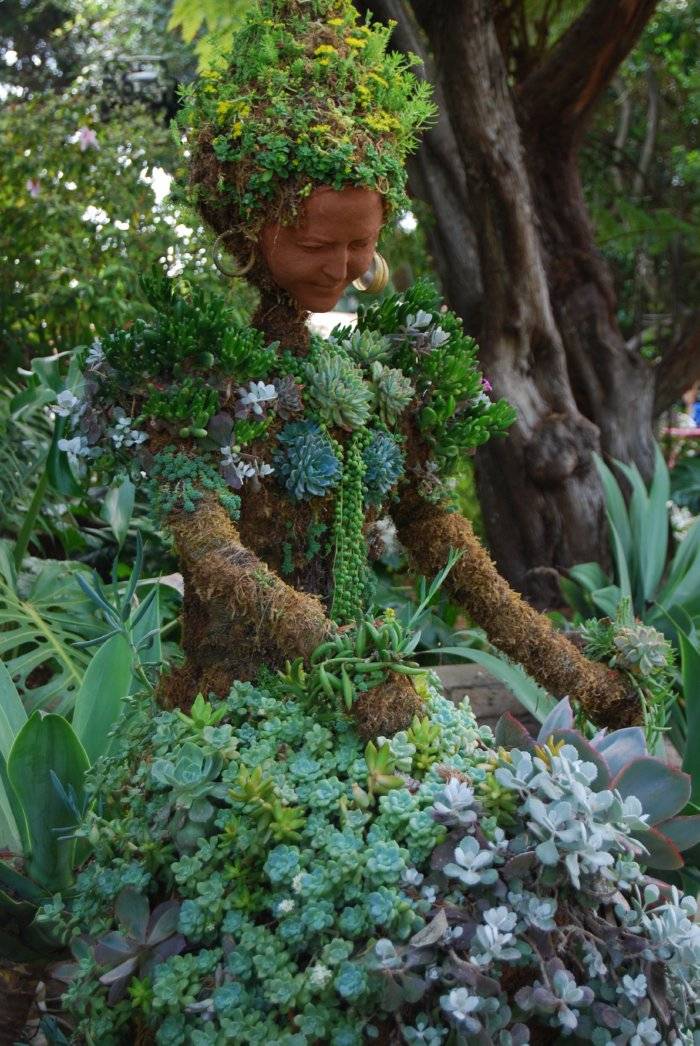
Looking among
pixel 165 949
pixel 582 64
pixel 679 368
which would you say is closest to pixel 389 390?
pixel 165 949

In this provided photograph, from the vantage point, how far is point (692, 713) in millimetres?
2447

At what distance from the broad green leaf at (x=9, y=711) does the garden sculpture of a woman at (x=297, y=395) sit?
49 centimetres

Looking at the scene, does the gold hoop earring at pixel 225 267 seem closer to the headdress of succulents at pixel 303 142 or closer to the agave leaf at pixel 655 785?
the headdress of succulents at pixel 303 142

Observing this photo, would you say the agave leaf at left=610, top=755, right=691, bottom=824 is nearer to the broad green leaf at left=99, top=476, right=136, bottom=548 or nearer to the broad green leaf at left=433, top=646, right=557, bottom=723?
the broad green leaf at left=433, top=646, right=557, bottom=723

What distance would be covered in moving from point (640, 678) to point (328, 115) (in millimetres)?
1152

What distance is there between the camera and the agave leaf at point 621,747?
164 centimetres

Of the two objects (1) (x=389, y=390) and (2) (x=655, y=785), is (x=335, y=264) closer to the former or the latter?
(1) (x=389, y=390)

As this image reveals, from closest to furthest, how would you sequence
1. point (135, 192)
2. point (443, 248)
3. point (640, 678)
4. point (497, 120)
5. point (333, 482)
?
point (333, 482), point (640, 678), point (497, 120), point (443, 248), point (135, 192)

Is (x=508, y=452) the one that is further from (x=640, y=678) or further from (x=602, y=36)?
(x=640, y=678)

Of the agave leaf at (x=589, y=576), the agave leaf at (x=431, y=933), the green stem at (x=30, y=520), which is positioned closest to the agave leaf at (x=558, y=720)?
the agave leaf at (x=431, y=933)

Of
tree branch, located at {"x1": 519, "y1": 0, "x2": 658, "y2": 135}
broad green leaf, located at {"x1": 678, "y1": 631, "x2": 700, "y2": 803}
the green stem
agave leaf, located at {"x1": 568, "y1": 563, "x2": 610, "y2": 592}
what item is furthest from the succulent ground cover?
tree branch, located at {"x1": 519, "y1": 0, "x2": 658, "y2": 135}

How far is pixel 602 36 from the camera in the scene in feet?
13.9

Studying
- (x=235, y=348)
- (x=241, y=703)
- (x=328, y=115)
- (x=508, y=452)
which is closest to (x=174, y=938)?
(x=241, y=703)

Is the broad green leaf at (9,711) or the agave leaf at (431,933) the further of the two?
the broad green leaf at (9,711)
